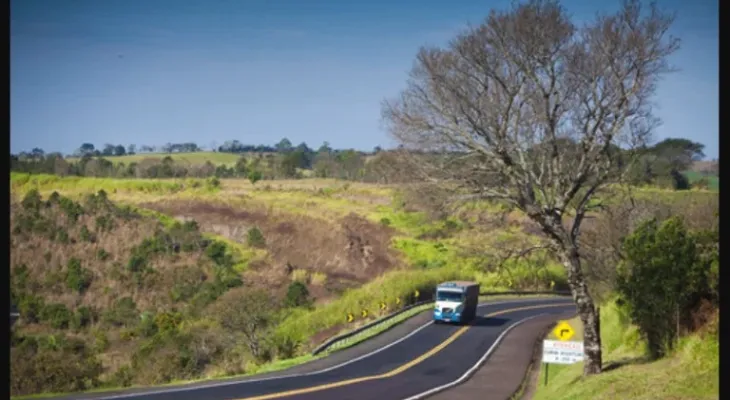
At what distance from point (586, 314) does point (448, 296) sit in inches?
758

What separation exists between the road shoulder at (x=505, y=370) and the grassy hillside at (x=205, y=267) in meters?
2.83

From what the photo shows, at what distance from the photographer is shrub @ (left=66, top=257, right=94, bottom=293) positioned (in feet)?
153

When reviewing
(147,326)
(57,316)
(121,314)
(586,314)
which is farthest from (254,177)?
(586,314)

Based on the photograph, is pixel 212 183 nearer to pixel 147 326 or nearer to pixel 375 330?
pixel 147 326

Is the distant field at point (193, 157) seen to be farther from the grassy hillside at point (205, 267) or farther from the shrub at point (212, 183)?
the grassy hillside at point (205, 267)

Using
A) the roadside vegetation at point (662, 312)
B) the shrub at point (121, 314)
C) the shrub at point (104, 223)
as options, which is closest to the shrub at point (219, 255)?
the shrub at point (104, 223)

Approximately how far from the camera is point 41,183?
169 ft

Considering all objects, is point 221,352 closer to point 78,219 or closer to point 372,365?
point 372,365

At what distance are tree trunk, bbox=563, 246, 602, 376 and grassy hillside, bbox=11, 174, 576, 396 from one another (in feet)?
4.94

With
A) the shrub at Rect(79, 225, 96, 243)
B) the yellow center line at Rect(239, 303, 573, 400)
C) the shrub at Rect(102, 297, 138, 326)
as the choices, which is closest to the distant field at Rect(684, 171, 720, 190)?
the yellow center line at Rect(239, 303, 573, 400)

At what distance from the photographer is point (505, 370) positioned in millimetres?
25688

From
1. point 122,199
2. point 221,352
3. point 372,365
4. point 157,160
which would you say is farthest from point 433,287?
point 157,160

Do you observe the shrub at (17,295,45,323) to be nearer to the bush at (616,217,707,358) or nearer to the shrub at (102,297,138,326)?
the shrub at (102,297,138,326)

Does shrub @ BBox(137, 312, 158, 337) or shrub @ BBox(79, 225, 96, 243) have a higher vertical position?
shrub @ BBox(79, 225, 96, 243)
